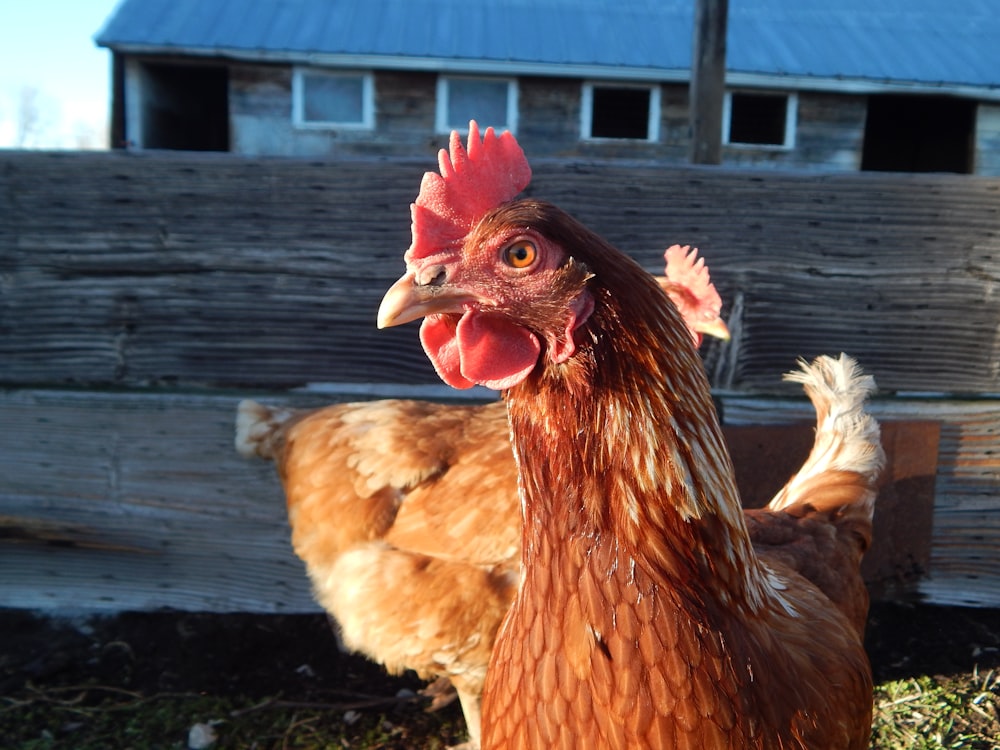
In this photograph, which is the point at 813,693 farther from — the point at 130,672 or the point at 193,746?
the point at 130,672

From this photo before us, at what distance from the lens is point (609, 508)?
1052 mm

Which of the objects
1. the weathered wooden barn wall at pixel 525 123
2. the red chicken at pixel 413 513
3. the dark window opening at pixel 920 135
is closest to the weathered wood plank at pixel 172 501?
the red chicken at pixel 413 513

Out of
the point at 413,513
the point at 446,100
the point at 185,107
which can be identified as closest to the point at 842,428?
the point at 413,513

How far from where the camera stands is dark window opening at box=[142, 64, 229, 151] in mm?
8828

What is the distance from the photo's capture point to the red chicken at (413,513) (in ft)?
6.33

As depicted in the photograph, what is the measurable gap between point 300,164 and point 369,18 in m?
7.15

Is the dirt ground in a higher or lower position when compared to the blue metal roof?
lower

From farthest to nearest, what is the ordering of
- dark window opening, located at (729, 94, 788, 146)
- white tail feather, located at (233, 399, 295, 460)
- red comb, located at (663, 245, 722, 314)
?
dark window opening, located at (729, 94, 788, 146) < white tail feather, located at (233, 399, 295, 460) < red comb, located at (663, 245, 722, 314)

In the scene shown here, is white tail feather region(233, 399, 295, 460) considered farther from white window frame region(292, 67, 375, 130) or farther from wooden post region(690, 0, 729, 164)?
white window frame region(292, 67, 375, 130)

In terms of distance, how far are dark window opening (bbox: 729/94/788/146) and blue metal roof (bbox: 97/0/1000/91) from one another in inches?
22.3

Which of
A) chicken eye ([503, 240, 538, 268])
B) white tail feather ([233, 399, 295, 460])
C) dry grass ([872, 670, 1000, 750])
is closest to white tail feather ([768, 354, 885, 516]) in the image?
dry grass ([872, 670, 1000, 750])

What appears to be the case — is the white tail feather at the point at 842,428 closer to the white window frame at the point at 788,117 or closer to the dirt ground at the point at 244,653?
the dirt ground at the point at 244,653

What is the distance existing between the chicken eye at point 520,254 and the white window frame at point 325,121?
7534 millimetres

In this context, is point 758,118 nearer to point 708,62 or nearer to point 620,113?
point 620,113
